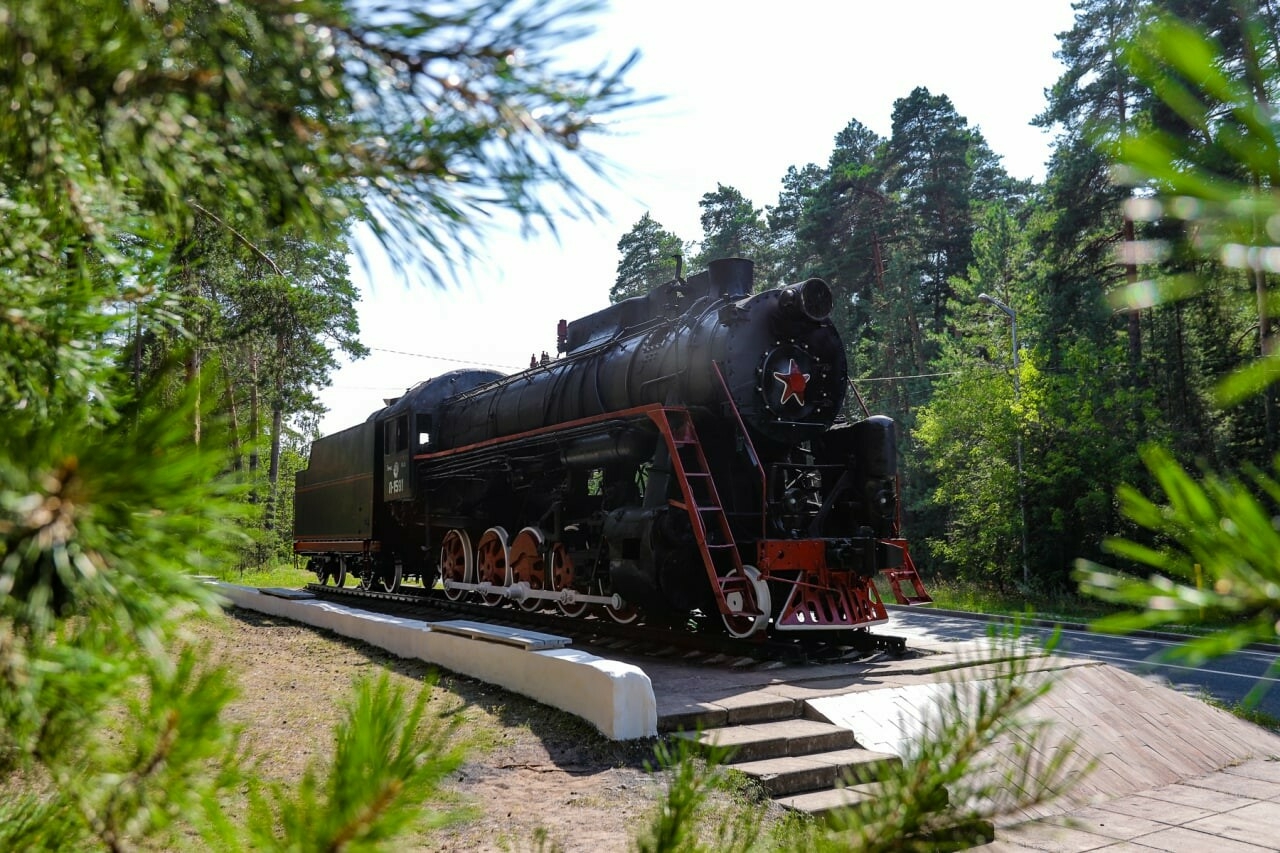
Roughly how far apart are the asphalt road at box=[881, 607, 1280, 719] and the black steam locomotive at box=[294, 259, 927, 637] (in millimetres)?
2147

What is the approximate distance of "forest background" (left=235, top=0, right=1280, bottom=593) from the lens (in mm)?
20234

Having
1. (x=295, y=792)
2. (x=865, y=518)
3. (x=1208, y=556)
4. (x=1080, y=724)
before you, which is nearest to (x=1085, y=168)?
(x=865, y=518)

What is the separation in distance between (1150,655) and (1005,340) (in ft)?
66.5

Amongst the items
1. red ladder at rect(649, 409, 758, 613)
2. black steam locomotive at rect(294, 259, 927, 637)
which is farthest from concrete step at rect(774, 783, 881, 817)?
red ladder at rect(649, 409, 758, 613)

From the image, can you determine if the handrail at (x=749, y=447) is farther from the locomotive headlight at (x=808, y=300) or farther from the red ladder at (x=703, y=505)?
the locomotive headlight at (x=808, y=300)

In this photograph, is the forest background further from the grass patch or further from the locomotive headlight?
the locomotive headlight

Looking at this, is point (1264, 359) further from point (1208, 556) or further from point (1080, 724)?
point (1080, 724)

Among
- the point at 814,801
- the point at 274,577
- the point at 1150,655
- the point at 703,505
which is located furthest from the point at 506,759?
the point at 274,577

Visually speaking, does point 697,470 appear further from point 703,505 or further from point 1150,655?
point 1150,655

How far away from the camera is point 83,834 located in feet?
3.94

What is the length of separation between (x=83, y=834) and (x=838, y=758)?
535cm

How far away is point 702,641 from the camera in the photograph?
9.16 m

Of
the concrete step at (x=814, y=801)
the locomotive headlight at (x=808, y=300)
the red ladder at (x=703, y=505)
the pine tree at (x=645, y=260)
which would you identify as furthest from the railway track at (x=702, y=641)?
the pine tree at (x=645, y=260)

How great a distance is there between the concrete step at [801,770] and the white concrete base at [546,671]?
807mm
